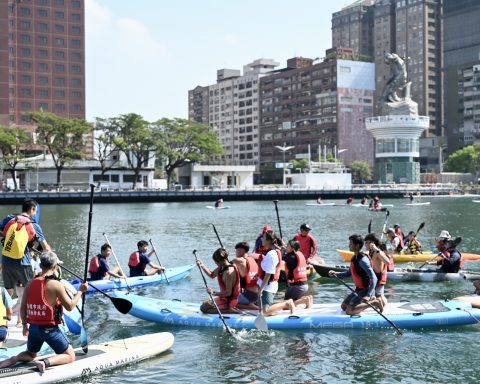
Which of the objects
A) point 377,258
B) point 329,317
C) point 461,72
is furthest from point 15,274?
point 461,72

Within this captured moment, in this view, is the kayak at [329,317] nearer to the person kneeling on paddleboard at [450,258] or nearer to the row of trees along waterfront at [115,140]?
the person kneeling on paddleboard at [450,258]

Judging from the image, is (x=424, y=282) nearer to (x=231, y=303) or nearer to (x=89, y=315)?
(x=231, y=303)

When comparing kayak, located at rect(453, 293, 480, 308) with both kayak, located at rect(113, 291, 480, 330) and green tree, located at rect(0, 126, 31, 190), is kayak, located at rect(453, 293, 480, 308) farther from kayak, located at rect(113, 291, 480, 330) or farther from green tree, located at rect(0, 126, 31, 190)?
green tree, located at rect(0, 126, 31, 190)

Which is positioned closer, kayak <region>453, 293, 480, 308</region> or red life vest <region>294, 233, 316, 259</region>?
kayak <region>453, 293, 480, 308</region>

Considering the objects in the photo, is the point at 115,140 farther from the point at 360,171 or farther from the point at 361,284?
the point at 361,284

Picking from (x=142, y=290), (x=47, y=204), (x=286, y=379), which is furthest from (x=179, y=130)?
(x=286, y=379)

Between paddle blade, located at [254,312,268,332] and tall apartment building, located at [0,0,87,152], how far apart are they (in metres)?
150

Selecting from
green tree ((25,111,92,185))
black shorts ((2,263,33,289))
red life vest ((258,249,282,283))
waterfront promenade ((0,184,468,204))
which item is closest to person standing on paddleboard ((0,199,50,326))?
black shorts ((2,263,33,289))

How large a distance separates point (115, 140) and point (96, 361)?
10564 cm

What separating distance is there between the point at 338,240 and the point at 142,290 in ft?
69.5

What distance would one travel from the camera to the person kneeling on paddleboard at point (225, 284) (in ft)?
52.2

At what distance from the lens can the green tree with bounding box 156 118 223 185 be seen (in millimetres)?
123000

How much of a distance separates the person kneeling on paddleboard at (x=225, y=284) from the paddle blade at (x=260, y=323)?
0.95m

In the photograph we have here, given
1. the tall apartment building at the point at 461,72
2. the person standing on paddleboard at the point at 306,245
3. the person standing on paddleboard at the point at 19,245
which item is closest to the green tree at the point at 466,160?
the tall apartment building at the point at 461,72
